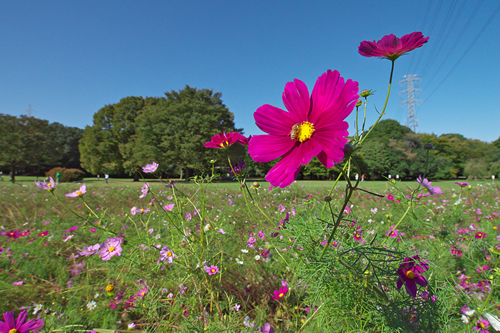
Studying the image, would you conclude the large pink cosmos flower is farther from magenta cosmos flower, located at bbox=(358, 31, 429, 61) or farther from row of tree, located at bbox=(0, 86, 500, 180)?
row of tree, located at bbox=(0, 86, 500, 180)

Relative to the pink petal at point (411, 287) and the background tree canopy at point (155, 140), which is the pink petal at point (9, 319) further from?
the background tree canopy at point (155, 140)

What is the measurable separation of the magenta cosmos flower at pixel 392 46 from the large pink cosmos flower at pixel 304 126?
6.5 inches

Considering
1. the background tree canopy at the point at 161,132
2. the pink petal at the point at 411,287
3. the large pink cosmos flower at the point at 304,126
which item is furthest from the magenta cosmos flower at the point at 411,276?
the background tree canopy at the point at 161,132

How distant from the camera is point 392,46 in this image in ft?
1.58

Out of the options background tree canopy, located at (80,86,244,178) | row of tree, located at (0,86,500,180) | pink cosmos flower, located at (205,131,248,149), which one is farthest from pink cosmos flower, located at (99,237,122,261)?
background tree canopy, located at (80,86,244,178)

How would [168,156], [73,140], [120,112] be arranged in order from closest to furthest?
[168,156] → [120,112] → [73,140]

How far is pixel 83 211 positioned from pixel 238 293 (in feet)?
10.2

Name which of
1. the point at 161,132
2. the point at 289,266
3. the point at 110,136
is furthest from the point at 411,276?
the point at 110,136

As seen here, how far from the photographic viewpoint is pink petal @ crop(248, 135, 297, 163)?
470 mm

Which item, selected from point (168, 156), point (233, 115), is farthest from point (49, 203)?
point (233, 115)

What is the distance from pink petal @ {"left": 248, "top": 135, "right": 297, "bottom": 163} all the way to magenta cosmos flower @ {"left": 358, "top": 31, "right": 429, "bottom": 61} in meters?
0.29

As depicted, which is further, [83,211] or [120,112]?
[120,112]

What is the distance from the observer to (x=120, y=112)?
2022 centimetres

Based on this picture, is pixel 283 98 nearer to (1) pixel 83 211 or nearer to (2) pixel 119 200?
(1) pixel 83 211
